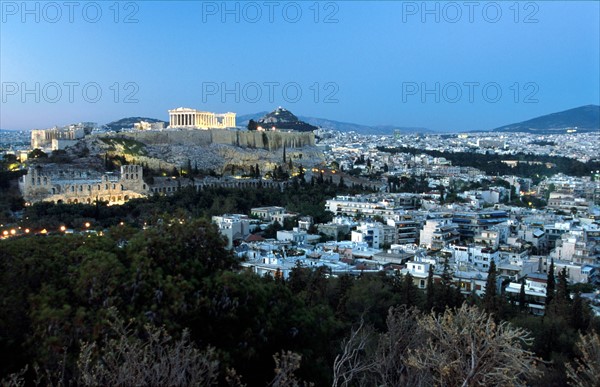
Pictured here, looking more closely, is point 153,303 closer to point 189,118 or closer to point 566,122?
point 189,118

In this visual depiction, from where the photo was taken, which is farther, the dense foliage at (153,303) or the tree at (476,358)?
the dense foliage at (153,303)

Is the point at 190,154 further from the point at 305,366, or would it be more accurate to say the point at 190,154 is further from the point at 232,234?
the point at 305,366

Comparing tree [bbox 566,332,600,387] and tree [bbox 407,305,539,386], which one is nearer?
tree [bbox 407,305,539,386]

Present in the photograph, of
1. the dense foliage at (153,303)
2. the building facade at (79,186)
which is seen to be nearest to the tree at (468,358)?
the dense foliage at (153,303)

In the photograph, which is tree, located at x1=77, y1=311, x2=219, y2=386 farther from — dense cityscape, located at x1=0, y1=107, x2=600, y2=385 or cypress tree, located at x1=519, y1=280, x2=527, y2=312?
cypress tree, located at x1=519, y1=280, x2=527, y2=312

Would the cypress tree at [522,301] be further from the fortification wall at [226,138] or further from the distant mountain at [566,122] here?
the distant mountain at [566,122]

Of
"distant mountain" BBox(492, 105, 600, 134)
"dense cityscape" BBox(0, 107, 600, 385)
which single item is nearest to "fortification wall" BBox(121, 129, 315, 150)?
"dense cityscape" BBox(0, 107, 600, 385)

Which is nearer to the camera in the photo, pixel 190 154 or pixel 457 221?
pixel 457 221

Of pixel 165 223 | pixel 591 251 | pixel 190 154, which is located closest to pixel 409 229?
pixel 591 251
